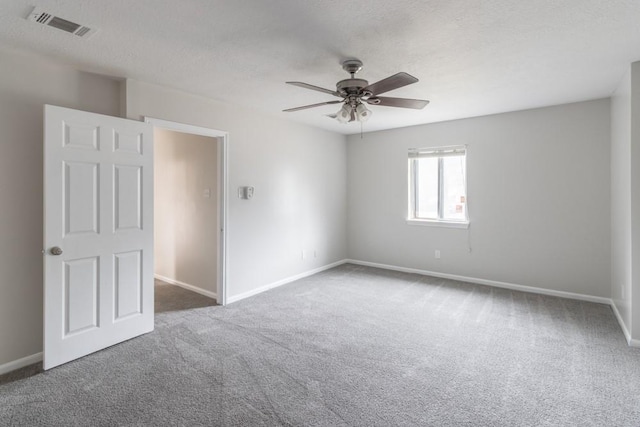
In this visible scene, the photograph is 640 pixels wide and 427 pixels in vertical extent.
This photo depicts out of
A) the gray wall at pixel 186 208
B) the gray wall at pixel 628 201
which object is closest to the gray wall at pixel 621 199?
the gray wall at pixel 628 201

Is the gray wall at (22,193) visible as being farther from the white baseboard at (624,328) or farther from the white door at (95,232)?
the white baseboard at (624,328)

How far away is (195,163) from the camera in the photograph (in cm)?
439

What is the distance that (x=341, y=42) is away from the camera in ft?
7.74

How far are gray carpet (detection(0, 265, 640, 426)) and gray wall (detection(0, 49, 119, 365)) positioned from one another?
48 centimetres

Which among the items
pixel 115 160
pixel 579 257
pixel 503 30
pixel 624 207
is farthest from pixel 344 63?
pixel 579 257

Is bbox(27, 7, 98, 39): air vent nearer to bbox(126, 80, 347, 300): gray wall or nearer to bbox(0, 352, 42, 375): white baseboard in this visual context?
bbox(126, 80, 347, 300): gray wall

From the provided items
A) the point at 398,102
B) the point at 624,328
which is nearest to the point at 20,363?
the point at 398,102

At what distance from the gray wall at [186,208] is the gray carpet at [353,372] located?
877mm

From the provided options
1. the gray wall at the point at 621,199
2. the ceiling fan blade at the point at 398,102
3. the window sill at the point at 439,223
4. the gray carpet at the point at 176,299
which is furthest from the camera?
the window sill at the point at 439,223

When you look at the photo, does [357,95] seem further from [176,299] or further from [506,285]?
[506,285]

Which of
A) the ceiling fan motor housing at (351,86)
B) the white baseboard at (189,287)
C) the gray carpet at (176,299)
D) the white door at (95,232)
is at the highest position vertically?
the ceiling fan motor housing at (351,86)

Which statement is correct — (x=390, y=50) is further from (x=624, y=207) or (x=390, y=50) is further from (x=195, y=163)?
(x=195, y=163)

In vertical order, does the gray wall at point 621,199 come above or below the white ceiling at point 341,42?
below

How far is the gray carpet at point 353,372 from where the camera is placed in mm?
1982
